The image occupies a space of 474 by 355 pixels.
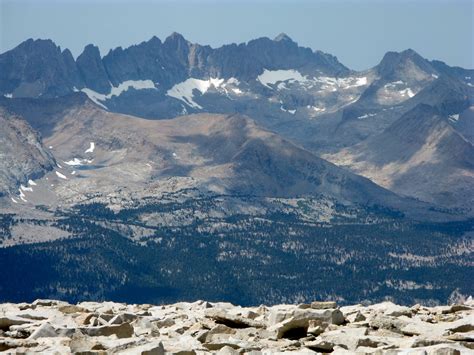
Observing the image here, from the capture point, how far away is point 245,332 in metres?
42.3

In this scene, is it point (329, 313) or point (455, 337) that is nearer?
point (455, 337)

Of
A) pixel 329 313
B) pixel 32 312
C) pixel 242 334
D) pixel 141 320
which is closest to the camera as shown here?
pixel 242 334

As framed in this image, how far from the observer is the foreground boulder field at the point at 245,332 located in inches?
1479

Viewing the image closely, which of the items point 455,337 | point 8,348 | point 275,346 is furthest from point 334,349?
point 8,348

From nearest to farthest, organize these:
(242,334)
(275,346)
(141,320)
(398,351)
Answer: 1. (398,351)
2. (275,346)
3. (242,334)
4. (141,320)

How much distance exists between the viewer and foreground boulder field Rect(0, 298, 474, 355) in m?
37.6

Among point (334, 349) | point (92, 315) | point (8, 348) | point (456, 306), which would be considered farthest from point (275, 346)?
point (456, 306)

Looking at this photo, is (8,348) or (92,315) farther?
(92,315)

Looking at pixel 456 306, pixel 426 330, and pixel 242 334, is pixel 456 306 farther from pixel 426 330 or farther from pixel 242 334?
pixel 242 334

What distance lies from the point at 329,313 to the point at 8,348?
12.5 m

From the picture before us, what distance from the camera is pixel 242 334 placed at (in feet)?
138

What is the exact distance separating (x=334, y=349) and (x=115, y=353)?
7.13 metres

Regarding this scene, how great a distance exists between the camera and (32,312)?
5112cm

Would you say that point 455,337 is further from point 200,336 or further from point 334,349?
point 200,336
